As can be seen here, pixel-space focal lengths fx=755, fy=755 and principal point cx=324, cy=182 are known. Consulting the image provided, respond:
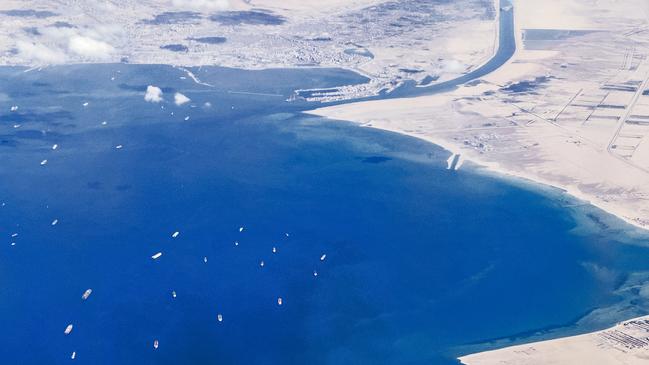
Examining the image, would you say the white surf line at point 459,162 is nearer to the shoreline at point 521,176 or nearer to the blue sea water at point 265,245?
the shoreline at point 521,176

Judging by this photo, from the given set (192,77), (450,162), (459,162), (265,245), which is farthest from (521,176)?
(192,77)

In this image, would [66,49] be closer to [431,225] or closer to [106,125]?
[106,125]

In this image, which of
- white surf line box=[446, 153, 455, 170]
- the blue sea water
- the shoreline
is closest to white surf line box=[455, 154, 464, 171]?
the shoreline

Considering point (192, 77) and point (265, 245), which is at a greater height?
point (192, 77)

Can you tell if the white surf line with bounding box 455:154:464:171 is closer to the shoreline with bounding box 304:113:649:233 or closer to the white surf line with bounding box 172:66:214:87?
the shoreline with bounding box 304:113:649:233


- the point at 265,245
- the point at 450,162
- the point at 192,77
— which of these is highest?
the point at 450,162

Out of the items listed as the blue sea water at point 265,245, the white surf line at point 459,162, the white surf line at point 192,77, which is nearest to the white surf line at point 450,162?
the white surf line at point 459,162

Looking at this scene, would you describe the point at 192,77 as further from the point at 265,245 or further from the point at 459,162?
the point at 265,245

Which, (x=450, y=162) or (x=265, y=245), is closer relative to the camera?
(x=265, y=245)
